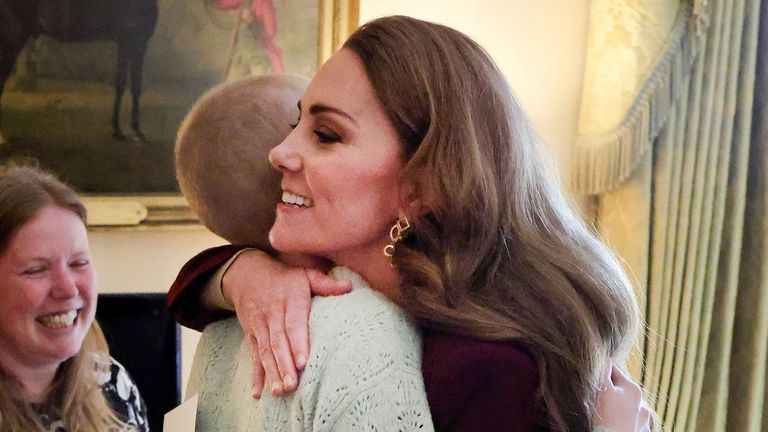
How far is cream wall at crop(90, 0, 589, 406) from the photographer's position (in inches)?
92.1

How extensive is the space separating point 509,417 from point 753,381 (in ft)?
5.70

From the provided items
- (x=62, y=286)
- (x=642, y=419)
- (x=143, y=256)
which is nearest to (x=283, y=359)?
(x=642, y=419)

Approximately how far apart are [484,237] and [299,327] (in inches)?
8.9

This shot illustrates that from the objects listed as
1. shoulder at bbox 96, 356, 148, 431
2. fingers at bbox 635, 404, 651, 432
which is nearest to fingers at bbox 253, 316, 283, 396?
fingers at bbox 635, 404, 651, 432

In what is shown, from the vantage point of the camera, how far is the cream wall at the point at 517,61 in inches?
92.1

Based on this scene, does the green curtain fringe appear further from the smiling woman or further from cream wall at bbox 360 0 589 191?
the smiling woman

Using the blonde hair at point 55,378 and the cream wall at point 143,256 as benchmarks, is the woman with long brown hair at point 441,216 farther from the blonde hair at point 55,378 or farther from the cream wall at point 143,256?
the cream wall at point 143,256

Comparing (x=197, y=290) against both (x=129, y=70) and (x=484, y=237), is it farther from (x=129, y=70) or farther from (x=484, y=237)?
(x=129, y=70)

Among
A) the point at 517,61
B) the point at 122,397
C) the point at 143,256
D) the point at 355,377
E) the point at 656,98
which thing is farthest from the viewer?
the point at 517,61

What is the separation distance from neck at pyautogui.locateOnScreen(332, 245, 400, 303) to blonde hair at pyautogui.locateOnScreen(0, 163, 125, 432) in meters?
0.91

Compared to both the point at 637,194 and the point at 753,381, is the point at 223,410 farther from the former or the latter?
the point at 753,381

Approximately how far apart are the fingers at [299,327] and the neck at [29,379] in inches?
37.4

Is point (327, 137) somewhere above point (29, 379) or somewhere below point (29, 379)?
above

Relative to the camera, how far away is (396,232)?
0.91 meters
